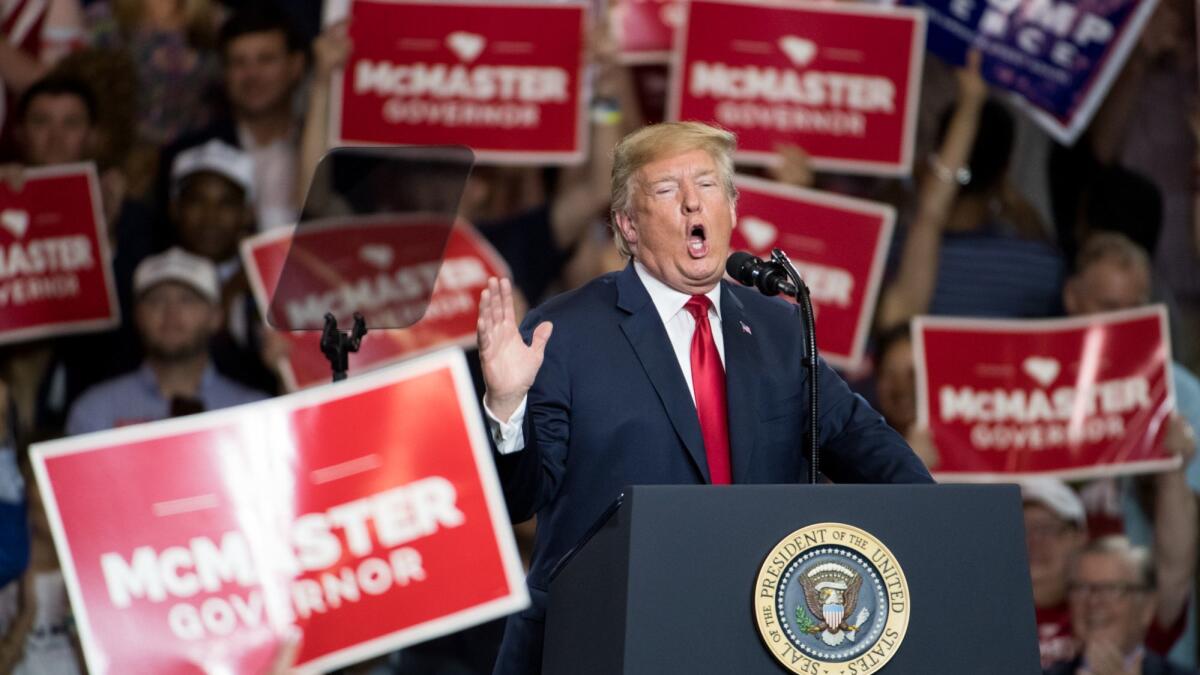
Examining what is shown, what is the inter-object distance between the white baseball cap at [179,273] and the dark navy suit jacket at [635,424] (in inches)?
108

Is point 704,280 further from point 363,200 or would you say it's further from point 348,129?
point 348,129

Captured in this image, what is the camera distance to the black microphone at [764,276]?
6.44ft

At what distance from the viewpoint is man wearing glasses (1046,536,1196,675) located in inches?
172

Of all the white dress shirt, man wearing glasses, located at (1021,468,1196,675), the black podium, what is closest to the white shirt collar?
the white dress shirt

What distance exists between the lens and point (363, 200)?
9.22 feet

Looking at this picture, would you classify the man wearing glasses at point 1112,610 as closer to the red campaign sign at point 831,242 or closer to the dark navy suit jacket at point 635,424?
the red campaign sign at point 831,242

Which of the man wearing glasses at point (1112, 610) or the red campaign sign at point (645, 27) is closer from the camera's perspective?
the man wearing glasses at point (1112, 610)

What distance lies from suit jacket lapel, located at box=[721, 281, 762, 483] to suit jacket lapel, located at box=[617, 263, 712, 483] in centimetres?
5

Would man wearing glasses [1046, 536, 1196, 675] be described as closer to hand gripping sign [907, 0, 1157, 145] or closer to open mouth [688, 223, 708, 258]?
hand gripping sign [907, 0, 1157, 145]

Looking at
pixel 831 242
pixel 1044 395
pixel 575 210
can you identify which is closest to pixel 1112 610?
pixel 1044 395

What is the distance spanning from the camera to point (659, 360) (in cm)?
207

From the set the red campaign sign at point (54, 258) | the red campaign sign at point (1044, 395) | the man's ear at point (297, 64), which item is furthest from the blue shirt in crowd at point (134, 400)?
the red campaign sign at point (1044, 395)

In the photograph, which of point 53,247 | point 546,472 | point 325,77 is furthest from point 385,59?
point 546,472

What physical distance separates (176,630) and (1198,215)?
352 centimetres
